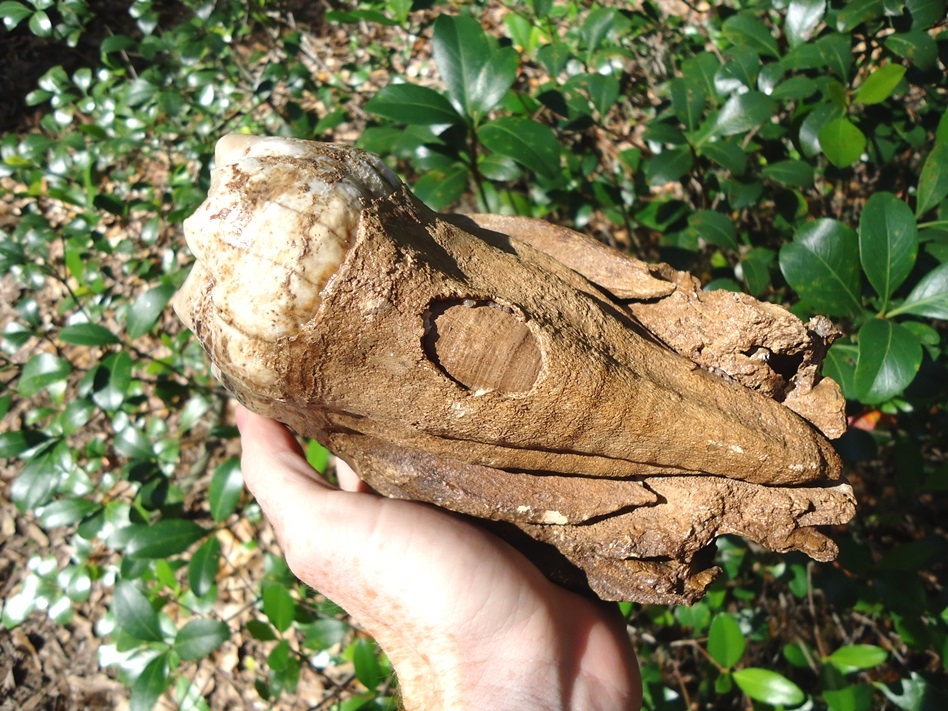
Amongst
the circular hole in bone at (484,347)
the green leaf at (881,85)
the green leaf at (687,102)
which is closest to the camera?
the circular hole in bone at (484,347)

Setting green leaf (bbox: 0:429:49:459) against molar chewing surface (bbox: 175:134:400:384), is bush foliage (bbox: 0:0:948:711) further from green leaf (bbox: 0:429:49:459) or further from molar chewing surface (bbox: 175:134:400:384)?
molar chewing surface (bbox: 175:134:400:384)

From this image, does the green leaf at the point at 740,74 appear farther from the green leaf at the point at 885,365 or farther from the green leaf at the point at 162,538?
the green leaf at the point at 162,538

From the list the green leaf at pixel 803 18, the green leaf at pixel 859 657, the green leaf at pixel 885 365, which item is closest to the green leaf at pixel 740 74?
the green leaf at pixel 803 18

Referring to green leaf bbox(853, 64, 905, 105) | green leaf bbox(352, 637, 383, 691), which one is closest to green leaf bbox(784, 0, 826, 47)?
green leaf bbox(853, 64, 905, 105)

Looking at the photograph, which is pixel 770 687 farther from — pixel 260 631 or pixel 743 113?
pixel 743 113

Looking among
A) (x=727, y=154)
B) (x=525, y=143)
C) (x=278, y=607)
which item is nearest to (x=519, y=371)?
(x=525, y=143)

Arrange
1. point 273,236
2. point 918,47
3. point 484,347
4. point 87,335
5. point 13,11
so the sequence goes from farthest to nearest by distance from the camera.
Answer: point 13,11, point 87,335, point 918,47, point 484,347, point 273,236

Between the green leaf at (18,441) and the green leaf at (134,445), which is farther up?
the green leaf at (18,441)
